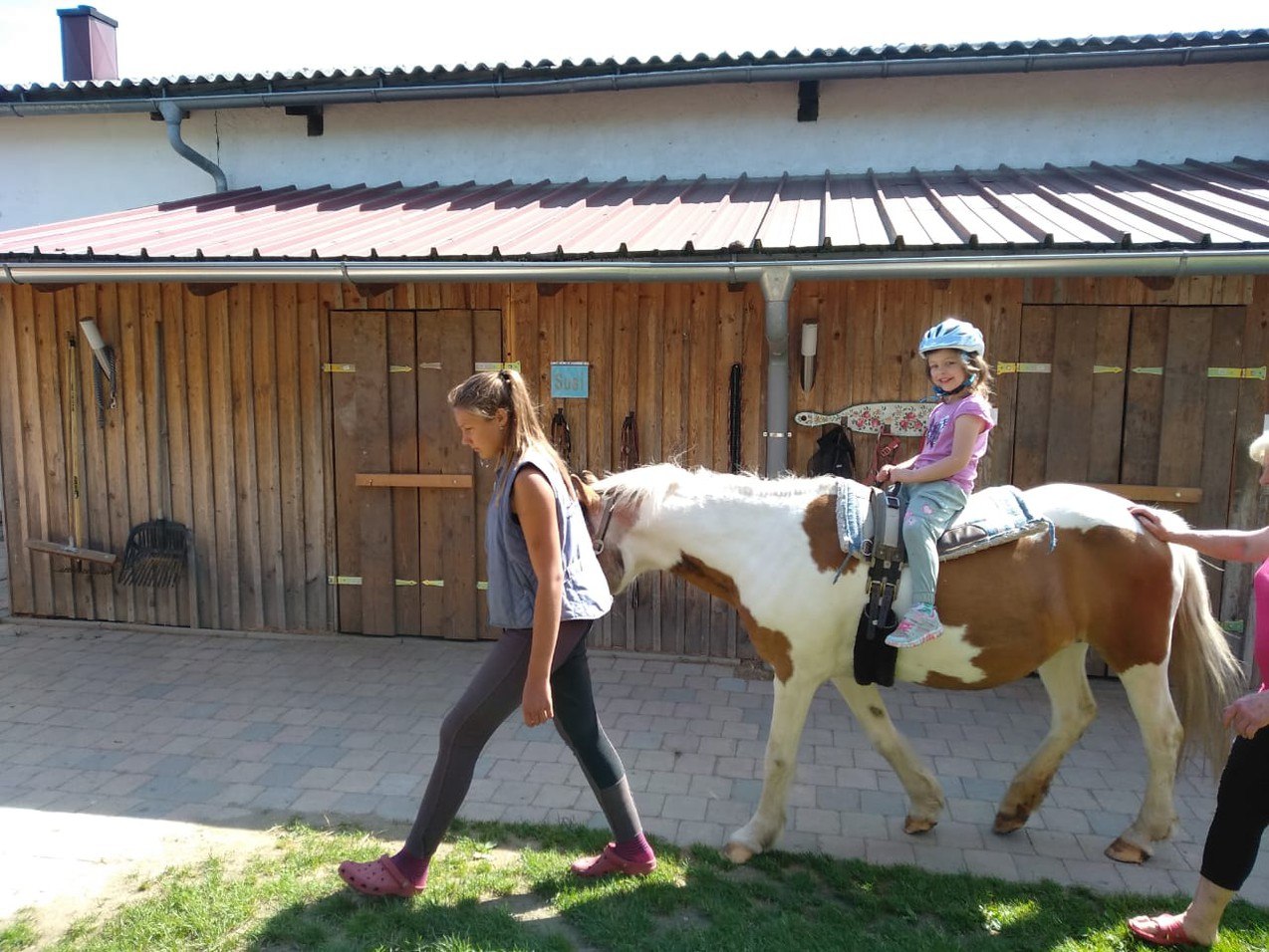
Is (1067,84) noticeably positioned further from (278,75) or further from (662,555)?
(278,75)

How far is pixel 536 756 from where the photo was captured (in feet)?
13.7

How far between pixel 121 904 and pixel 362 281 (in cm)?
339

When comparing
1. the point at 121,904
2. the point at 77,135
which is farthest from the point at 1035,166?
the point at 77,135

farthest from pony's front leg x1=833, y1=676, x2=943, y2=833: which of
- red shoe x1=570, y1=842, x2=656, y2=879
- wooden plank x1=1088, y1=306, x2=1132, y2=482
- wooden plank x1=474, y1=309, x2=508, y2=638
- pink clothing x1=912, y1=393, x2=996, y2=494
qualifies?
wooden plank x1=474, y1=309, x2=508, y2=638

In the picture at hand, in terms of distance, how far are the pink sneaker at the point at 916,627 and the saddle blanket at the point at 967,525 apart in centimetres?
23

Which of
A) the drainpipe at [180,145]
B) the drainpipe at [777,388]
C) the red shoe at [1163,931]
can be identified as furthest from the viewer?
the drainpipe at [180,145]

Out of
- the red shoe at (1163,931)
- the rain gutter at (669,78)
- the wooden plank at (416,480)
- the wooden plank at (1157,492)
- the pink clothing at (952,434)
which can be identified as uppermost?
the rain gutter at (669,78)

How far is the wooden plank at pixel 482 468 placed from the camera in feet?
18.9

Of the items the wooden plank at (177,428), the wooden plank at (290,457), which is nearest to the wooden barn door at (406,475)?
the wooden plank at (290,457)

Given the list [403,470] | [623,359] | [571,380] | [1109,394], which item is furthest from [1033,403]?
[403,470]

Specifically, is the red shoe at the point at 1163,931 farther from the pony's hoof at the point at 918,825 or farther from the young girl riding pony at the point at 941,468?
the young girl riding pony at the point at 941,468

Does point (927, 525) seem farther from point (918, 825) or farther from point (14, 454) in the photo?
point (14, 454)

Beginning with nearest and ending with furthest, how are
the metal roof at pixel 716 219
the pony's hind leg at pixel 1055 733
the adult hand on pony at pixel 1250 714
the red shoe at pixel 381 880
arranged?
the adult hand on pony at pixel 1250 714 < the red shoe at pixel 381 880 < the pony's hind leg at pixel 1055 733 < the metal roof at pixel 716 219

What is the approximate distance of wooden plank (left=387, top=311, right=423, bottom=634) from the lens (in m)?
5.89
